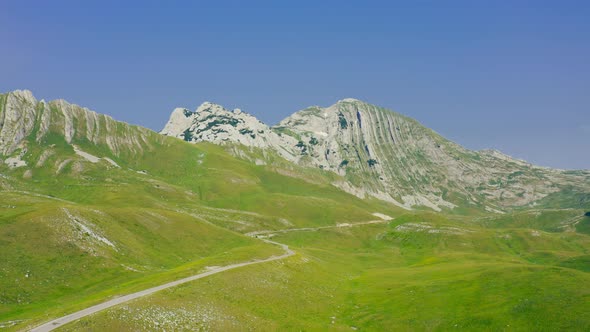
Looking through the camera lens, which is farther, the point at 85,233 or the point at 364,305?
the point at 85,233

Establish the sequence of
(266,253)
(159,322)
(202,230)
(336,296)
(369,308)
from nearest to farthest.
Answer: (159,322), (369,308), (336,296), (266,253), (202,230)

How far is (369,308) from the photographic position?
71.9 m

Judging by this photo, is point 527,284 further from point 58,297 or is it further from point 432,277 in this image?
point 58,297

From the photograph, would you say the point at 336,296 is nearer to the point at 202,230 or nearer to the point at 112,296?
the point at 112,296

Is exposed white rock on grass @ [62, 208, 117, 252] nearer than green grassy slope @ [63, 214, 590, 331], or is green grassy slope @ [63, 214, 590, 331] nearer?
green grassy slope @ [63, 214, 590, 331]

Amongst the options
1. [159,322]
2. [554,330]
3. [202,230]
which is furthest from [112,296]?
[202,230]

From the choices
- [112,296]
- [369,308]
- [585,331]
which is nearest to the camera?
[585,331]

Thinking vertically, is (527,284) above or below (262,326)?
above

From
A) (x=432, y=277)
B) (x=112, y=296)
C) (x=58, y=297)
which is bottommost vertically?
(x=58, y=297)

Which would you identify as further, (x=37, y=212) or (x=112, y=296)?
(x=37, y=212)

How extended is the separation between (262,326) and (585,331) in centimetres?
3612

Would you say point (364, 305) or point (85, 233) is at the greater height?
point (85, 233)

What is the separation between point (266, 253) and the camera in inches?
4643

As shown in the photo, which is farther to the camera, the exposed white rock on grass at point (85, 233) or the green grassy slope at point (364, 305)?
the exposed white rock on grass at point (85, 233)
